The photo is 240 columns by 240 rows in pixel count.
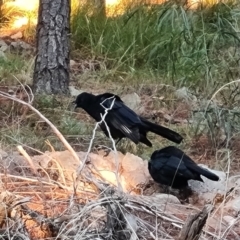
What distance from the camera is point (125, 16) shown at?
8031mm

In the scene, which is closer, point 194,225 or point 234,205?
point 194,225

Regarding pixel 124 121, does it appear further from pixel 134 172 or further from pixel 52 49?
pixel 52 49

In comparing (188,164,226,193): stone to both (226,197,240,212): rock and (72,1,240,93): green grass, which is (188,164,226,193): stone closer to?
(226,197,240,212): rock

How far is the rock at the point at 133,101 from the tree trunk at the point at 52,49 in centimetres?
53

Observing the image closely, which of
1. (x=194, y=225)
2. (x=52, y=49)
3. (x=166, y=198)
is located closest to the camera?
(x=194, y=225)

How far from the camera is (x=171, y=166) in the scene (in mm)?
3764

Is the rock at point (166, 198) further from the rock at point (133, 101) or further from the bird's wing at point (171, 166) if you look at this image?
the rock at point (133, 101)

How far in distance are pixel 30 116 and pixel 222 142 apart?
1.46 meters

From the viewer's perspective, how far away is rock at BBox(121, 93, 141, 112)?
5.92m

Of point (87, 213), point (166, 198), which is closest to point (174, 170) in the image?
point (166, 198)

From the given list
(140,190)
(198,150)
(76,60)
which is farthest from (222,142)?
(76,60)

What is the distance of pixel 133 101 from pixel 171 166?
2296 mm

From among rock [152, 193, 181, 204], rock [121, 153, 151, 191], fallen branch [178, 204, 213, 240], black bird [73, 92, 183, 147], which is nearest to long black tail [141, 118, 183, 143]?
black bird [73, 92, 183, 147]

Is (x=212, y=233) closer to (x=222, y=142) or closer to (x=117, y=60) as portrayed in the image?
(x=222, y=142)
